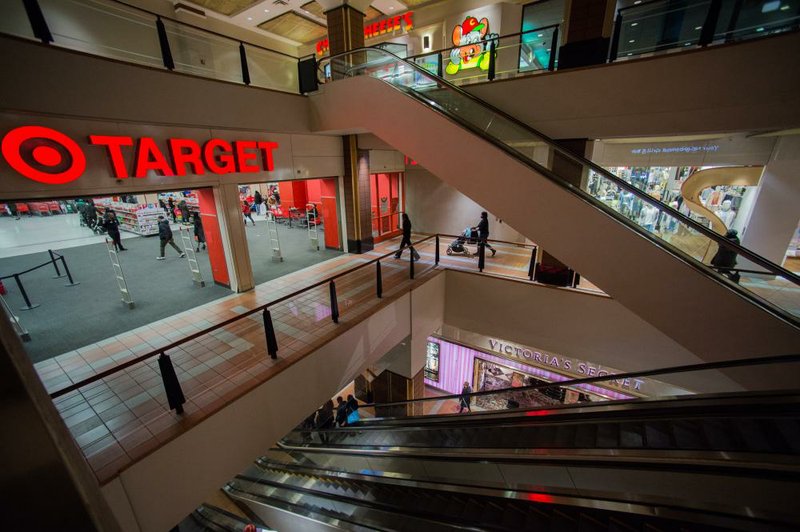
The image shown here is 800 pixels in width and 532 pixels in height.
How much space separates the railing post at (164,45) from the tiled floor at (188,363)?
4.26 m

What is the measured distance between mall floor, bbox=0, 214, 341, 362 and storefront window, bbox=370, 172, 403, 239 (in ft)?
6.81

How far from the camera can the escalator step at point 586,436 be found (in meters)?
2.79

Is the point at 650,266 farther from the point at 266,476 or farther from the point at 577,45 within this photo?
the point at 266,476

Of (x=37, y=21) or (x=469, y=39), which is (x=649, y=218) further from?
(x=37, y=21)

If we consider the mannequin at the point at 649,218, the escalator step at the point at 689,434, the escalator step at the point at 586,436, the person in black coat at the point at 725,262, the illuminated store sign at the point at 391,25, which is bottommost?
the escalator step at the point at 586,436

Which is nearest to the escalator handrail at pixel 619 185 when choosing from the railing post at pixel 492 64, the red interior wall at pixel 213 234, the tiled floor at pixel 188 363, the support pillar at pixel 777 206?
the railing post at pixel 492 64

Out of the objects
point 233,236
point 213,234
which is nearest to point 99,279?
point 213,234

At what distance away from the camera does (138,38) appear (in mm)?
5121

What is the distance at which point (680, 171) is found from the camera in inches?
342

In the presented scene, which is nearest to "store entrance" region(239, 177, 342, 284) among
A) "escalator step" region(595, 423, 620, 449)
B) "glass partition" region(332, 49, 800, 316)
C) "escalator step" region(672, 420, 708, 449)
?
"glass partition" region(332, 49, 800, 316)

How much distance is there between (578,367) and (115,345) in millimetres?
9158

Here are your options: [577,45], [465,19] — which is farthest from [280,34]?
[577,45]

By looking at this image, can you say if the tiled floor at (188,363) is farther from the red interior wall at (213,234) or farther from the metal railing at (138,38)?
the metal railing at (138,38)

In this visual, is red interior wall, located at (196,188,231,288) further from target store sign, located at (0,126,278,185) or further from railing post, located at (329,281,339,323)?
railing post, located at (329,281,339,323)
